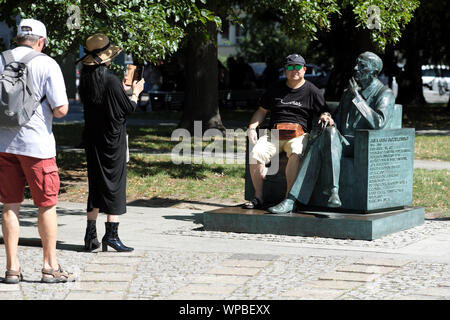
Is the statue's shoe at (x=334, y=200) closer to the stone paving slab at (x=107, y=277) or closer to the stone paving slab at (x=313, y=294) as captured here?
the stone paving slab at (x=313, y=294)

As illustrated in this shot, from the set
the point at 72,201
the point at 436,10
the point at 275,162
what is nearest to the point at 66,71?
the point at 436,10

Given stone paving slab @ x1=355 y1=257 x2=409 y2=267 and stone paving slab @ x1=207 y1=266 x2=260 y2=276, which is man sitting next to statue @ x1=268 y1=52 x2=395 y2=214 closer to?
stone paving slab @ x1=355 y1=257 x2=409 y2=267

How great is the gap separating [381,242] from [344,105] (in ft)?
4.95

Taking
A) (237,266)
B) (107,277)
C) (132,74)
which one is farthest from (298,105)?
(107,277)

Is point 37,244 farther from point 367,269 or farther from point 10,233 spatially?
point 367,269

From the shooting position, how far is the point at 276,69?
33.2 m

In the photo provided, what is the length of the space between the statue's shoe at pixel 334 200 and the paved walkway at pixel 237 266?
37cm

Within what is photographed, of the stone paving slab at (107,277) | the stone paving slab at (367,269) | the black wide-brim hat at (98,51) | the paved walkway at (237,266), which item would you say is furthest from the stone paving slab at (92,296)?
the black wide-brim hat at (98,51)

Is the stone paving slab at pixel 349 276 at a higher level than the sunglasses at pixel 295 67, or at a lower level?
lower

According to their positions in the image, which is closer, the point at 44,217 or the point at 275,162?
the point at 44,217

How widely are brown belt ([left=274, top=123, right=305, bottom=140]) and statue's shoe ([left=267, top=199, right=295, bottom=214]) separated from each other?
0.67 metres

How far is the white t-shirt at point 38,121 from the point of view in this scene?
6.02 metres

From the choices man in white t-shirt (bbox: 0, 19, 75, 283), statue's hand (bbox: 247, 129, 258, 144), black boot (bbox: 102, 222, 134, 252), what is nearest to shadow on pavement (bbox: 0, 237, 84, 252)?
black boot (bbox: 102, 222, 134, 252)

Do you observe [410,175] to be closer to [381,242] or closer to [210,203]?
[381,242]
